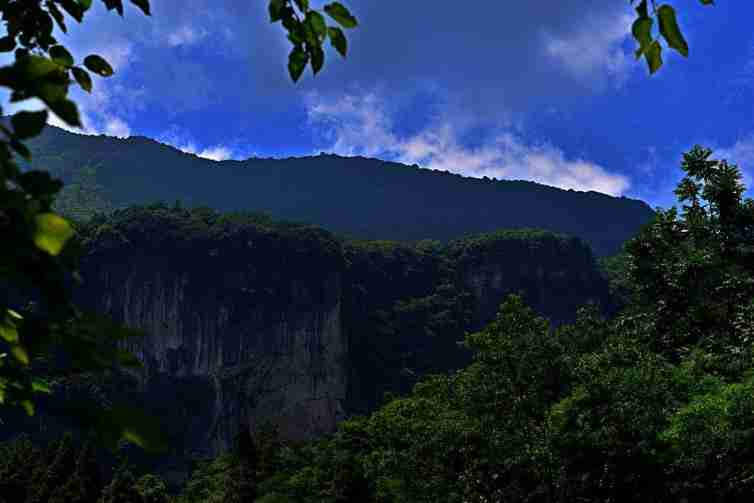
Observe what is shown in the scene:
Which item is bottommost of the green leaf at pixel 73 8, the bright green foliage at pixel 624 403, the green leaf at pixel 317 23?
the bright green foliage at pixel 624 403

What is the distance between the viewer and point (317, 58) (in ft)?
6.57

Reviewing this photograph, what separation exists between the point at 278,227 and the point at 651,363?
230ft

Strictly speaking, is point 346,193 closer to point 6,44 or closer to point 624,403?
point 624,403

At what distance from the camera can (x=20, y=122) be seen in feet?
3.83

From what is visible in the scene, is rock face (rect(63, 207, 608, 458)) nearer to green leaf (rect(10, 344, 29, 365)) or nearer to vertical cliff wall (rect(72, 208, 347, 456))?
vertical cliff wall (rect(72, 208, 347, 456))

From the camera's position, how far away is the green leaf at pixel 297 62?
78.6 inches

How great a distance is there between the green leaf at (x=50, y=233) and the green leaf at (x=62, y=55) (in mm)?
1186

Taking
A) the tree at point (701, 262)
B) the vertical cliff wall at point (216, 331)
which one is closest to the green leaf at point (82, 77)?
the tree at point (701, 262)

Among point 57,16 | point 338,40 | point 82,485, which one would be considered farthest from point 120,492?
point 338,40

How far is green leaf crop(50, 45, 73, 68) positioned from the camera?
2092 millimetres

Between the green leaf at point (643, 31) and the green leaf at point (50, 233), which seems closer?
the green leaf at point (50, 233)

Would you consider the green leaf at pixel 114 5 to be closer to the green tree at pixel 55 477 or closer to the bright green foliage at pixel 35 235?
the bright green foliage at pixel 35 235

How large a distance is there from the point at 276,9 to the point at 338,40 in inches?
7.6

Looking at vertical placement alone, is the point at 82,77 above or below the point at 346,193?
below
